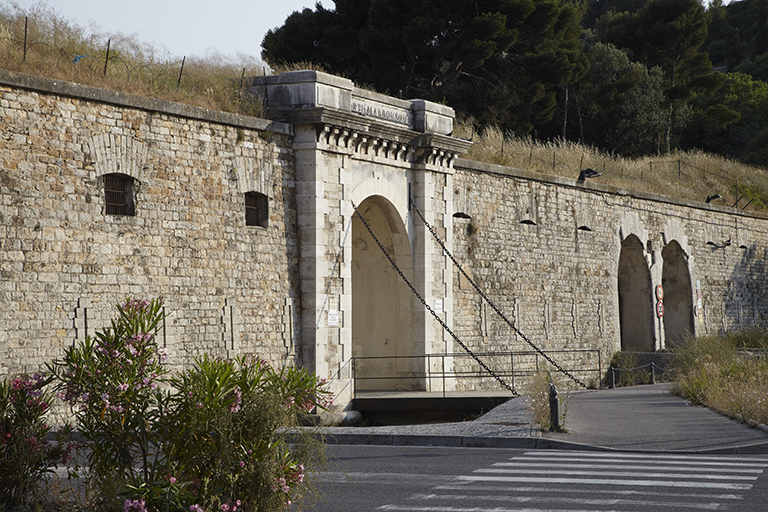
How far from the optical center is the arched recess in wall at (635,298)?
3137cm

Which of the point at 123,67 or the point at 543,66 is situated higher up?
the point at 543,66

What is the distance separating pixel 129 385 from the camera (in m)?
7.02

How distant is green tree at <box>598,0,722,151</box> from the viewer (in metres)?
50.6

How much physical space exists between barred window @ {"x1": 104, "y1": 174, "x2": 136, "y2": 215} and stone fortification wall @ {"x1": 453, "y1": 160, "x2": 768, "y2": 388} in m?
9.68

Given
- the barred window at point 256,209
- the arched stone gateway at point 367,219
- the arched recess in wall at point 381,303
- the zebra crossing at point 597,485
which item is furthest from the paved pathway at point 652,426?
the barred window at point 256,209

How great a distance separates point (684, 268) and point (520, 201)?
1138 cm

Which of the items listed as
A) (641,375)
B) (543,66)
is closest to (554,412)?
(641,375)

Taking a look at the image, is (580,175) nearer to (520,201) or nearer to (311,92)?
(520,201)

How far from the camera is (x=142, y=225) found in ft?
49.7

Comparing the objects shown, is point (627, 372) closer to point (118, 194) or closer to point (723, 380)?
point (723, 380)

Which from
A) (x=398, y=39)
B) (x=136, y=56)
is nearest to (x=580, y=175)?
(x=398, y=39)

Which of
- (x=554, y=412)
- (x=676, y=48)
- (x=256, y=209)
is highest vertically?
(x=676, y=48)

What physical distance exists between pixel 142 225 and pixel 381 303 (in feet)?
26.8

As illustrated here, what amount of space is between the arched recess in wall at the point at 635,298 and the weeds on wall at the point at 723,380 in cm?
771
